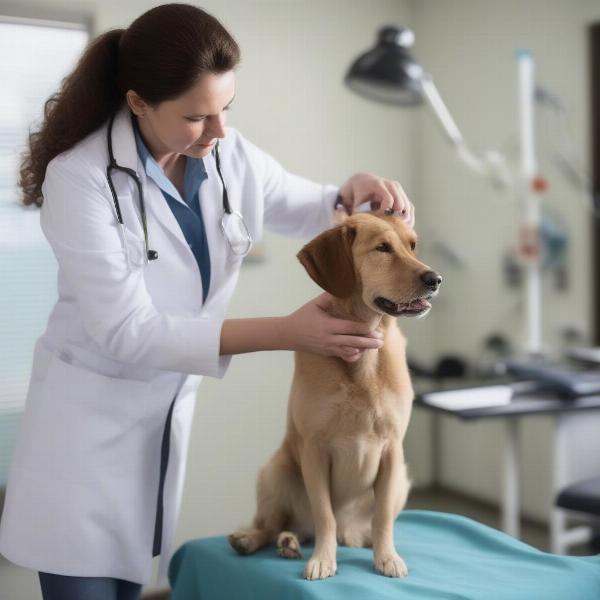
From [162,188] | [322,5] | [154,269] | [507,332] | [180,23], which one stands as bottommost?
[507,332]

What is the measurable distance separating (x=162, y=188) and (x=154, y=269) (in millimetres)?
139

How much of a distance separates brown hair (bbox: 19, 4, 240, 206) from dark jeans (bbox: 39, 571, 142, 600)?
0.65 m

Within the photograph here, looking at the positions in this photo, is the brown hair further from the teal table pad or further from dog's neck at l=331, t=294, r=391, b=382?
the teal table pad

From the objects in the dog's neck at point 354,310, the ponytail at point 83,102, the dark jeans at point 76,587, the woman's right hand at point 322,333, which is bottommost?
the dark jeans at point 76,587

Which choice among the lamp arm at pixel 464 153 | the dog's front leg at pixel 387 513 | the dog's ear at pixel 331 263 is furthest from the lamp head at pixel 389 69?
the dog's front leg at pixel 387 513

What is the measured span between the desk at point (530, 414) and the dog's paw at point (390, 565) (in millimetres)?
1281

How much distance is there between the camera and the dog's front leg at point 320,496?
4.35 feet

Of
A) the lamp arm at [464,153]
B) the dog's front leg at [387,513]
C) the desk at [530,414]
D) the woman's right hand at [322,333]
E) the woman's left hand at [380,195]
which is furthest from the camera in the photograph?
the lamp arm at [464,153]

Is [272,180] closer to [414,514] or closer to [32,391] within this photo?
[32,391]

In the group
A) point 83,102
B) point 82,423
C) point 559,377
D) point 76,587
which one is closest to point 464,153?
point 559,377

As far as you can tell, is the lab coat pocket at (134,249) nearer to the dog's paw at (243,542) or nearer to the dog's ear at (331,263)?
the dog's ear at (331,263)

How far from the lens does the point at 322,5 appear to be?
3678 millimetres

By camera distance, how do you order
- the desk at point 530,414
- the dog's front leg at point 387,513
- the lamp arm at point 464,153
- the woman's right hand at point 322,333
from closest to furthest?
the woman's right hand at point 322,333 → the dog's front leg at point 387,513 → the desk at point 530,414 → the lamp arm at point 464,153

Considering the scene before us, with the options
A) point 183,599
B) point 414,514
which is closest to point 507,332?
point 414,514
